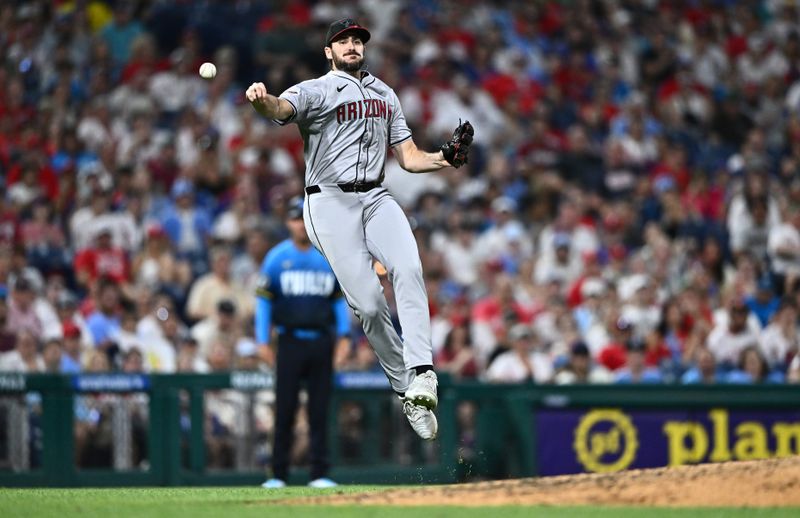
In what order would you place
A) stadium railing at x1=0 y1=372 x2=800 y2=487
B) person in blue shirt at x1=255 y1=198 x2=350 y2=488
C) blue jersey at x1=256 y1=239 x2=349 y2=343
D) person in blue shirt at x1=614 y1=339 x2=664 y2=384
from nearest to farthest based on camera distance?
person in blue shirt at x1=255 y1=198 x2=350 y2=488, blue jersey at x1=256 y1=239 x2=349 y2=343, stadium railing at x1=0 y1=372 x2=800 y2=487, person in blue shirt at x1=614 y1=339 x2=664 y2=384

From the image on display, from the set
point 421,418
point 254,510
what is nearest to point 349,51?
point 421,418

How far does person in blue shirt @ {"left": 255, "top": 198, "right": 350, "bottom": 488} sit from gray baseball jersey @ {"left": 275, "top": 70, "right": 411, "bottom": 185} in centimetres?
226

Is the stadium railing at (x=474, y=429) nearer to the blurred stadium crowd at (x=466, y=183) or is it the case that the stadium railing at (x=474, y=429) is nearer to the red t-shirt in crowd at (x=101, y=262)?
the blurred stadium crowd at (x=466, y=183)

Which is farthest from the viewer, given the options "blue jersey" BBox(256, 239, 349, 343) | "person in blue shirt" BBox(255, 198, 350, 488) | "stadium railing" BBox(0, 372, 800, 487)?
"stadium railing" BBox(0, 372, 800, 487)

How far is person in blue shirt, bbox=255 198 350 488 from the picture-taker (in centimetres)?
938

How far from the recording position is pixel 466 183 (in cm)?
1506

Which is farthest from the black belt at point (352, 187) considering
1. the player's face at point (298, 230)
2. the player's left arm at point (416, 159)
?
the player's face at point (298, 230)

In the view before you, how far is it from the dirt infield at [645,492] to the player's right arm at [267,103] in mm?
1927

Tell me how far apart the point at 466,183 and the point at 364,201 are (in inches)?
316

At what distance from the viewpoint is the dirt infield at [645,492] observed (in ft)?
19.7

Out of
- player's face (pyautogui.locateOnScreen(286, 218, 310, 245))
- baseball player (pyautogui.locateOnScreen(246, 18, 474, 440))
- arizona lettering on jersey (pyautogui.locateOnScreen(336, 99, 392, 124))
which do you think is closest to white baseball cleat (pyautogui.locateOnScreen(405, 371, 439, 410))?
baseball player (pyautogui.locateOnScreen(246, 18, 474, 440))

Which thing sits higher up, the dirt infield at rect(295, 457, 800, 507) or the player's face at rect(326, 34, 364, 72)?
the player's face at rect(326, 34, 364, 72)

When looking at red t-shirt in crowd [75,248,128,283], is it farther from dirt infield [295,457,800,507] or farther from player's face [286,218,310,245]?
dirt infield [295,457,800,507]

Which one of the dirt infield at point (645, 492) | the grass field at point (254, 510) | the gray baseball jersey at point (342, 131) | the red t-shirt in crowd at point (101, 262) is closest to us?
the grass field at point (254, 510)
